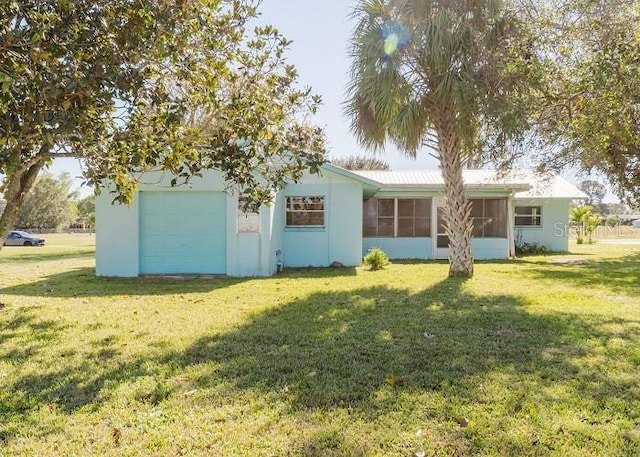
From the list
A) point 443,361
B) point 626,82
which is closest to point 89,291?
point 443,361

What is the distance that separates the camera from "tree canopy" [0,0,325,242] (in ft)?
13.4

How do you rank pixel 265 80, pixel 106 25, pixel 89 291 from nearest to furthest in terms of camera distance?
1. pixel 106 25
2. pixel 265 80
3. pixel 89 291

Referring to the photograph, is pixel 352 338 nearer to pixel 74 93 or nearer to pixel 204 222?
pixel 74 93

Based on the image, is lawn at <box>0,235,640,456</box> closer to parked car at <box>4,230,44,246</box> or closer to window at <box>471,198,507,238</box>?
window at <box>471,198,507,238</box>

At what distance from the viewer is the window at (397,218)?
18.7 meters

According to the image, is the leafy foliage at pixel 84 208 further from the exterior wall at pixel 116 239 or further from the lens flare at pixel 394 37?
the lens flare at pixel 394 37

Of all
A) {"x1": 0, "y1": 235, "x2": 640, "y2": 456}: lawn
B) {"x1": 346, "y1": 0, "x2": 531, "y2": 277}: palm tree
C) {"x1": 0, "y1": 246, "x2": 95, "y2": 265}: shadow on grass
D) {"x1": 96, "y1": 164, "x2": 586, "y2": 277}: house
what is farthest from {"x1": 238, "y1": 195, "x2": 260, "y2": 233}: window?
{"x1": 0, "y1": 246, "x2": 95, "y2": 265}: shadow on grass

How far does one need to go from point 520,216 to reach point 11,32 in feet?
67.6

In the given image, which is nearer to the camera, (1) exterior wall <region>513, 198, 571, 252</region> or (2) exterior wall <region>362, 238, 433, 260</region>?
(2) exterior wall <region>362, 238, 433, 260</region>

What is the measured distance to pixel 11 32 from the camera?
13.1ft

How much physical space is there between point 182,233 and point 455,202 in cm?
756

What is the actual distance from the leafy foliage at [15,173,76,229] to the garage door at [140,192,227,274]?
48951 millimetres

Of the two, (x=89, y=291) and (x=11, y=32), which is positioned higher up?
(x=11, y=32)

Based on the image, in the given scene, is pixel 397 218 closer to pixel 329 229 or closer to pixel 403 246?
pixel 403 246
